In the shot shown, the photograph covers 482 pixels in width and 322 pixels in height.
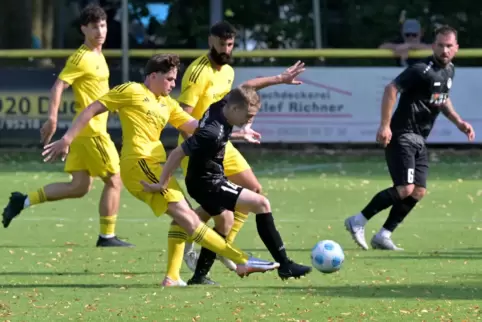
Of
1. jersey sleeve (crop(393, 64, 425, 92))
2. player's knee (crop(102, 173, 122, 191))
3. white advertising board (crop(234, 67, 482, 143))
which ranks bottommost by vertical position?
white advertising board (crop(234, 67, 482, 143))

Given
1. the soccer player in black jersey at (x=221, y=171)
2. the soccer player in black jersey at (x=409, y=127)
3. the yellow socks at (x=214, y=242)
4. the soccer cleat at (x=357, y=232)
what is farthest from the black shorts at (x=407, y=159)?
the yellow socks at (x=214, y=242)

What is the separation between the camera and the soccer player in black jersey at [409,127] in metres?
11.7

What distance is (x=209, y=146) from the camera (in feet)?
29.2

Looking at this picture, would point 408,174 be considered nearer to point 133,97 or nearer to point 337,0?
point 133,97

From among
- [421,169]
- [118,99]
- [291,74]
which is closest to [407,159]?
[421,169]

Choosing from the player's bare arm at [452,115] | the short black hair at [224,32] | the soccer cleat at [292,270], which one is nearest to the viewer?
the soccer cleat at [292,270]

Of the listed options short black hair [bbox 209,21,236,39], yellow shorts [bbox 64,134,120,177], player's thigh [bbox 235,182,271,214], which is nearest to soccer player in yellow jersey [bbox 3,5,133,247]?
yellow shorts [bbox 64,134,120,177]

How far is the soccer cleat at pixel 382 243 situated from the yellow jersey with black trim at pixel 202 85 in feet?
6.49

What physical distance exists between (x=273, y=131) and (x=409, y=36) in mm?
2701

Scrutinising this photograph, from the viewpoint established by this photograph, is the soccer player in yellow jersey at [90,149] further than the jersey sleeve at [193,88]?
Yes

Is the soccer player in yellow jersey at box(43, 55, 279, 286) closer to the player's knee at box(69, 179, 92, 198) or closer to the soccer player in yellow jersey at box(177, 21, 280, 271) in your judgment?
the soccer player in yellow jersey at box(177, 21, 280, 271)

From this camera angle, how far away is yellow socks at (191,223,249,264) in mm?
8992

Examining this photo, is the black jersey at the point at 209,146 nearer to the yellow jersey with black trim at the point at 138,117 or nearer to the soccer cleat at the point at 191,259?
the yellow jersey with black trim at the point at 138,117

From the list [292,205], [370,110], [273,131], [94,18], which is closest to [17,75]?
[273,131]
